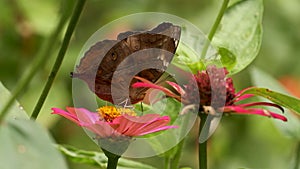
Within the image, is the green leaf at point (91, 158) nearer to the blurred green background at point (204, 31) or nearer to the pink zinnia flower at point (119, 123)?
the pink zinnia flower at point (119, 123)

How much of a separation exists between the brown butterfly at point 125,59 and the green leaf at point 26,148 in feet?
0.52

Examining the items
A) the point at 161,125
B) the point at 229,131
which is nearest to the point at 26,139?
the point at 161,125

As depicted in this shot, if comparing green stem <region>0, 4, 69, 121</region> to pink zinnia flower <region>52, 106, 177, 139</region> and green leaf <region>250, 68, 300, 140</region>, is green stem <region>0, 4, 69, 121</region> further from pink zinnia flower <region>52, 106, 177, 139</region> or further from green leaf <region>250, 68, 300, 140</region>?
green leaf <region>250, 68, 300, 140</region>

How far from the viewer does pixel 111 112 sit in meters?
0.60

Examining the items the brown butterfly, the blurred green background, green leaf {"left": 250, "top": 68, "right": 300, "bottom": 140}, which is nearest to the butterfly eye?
the brown butterfly

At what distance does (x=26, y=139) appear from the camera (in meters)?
0.41

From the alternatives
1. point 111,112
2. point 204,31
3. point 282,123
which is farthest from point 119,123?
point 204,31

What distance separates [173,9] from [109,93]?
115cm

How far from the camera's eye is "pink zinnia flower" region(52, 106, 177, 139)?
535 mm

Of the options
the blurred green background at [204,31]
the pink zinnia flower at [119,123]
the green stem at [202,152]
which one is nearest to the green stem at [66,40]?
the pink zinnia flower at [119,123]

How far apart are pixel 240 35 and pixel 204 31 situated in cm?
85

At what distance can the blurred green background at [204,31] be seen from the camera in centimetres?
145

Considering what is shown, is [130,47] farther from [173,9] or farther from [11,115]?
[173,9]

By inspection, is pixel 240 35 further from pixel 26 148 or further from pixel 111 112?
pixel 26 148
